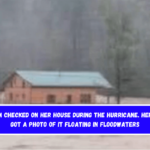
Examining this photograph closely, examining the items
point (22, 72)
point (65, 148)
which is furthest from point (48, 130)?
point (22, 72)

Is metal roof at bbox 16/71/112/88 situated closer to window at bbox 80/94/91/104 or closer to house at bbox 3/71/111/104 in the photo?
house at bbox 3/71/111/104

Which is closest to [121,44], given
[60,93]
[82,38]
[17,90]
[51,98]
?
[82,38]

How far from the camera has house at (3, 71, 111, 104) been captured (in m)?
6.59

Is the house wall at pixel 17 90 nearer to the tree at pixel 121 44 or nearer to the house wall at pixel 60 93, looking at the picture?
the house wall at pixel 60 93

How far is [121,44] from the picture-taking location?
671 cm

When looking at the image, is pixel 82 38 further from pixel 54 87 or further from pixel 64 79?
pixel 54 87

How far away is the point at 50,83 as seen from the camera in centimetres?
663

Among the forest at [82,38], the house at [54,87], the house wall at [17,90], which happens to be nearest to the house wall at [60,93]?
the house at [54,87]

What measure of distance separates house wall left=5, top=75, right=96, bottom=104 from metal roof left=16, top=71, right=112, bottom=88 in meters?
0.08

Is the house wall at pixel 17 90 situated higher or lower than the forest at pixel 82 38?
lower

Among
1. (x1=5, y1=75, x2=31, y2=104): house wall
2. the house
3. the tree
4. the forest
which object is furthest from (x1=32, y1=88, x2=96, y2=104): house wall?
the tree

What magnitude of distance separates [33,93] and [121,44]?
5.47ft

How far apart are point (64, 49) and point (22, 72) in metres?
0.80

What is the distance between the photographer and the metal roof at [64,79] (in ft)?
21.6
